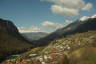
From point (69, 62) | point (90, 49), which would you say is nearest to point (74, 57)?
point (69, 62)

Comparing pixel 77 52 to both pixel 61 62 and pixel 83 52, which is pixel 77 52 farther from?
pixel 61 62

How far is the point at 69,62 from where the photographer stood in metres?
41.3

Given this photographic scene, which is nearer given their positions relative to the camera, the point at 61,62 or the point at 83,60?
the point at 83,60

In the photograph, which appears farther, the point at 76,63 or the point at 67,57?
the point at 67,57

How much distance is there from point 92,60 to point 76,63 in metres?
3.36

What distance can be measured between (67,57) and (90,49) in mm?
Result: 5217

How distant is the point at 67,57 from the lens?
43.2 m

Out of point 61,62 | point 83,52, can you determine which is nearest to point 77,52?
point 83,52

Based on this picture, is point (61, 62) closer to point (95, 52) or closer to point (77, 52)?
point (77, 52)

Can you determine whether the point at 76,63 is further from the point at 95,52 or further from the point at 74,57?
the point at 95,52

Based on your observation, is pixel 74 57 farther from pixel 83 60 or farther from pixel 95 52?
pixel 95 52

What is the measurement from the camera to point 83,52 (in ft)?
136

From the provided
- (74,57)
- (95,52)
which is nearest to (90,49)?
(95,52)

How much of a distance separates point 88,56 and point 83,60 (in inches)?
56.2
